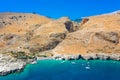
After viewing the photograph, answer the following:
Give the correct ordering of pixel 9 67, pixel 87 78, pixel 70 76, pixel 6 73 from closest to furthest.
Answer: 1. pixel 87 78
2. pixel 70 76
3. pixel 6 73
4. pixel 9 67

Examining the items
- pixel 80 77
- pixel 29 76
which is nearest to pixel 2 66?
pixel 29 76

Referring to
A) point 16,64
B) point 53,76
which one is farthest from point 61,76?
point 16,64

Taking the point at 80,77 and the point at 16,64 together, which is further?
the point at 16,64

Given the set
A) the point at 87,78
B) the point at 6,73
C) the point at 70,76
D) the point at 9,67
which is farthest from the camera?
the point at 9,67

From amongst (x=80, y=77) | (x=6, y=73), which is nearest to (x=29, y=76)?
(x=6, y=73)

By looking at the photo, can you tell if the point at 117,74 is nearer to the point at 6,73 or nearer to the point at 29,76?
the point at 29,76

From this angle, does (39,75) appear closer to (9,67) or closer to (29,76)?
(29,76)

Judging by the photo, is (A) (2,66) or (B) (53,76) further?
(A) (2,66)
